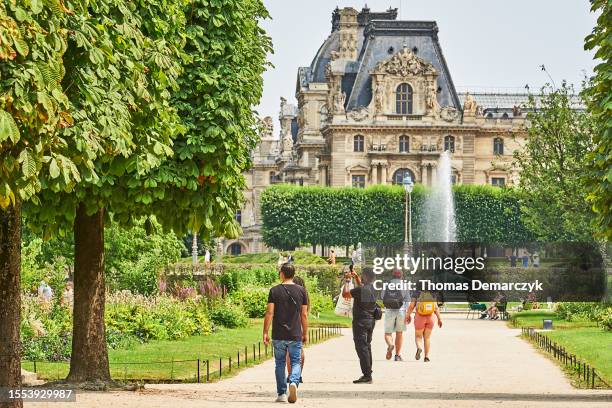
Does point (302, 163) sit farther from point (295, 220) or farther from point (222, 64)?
point (222, 64)

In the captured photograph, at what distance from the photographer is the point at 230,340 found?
34.3 m

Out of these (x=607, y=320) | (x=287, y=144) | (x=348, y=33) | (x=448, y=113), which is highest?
(x=348, y=33)

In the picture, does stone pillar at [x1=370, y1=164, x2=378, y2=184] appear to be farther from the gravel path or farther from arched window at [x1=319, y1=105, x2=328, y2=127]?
the gravel path

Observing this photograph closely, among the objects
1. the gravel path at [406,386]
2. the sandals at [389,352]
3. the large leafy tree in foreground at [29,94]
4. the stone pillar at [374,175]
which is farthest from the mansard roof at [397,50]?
the large leafy tree in foreground at [29,94]

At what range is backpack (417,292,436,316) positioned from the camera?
28484 millimetres

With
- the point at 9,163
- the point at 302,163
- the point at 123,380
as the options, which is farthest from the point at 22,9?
the point at 302,163

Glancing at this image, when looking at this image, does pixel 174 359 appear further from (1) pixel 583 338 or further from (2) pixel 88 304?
(1) pixel 583 338

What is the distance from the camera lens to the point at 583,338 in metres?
35.1

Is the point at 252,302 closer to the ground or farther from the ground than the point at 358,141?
closer to the ground

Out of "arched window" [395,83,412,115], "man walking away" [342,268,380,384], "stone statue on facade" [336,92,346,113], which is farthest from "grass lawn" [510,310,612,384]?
"stone statue on facade" [336,92,346,113]

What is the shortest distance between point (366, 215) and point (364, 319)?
8151 centimetres

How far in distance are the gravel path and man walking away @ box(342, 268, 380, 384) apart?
404 mm

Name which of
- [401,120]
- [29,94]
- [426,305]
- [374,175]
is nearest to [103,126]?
[29,94]

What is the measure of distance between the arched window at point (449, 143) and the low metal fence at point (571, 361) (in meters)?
73.0
